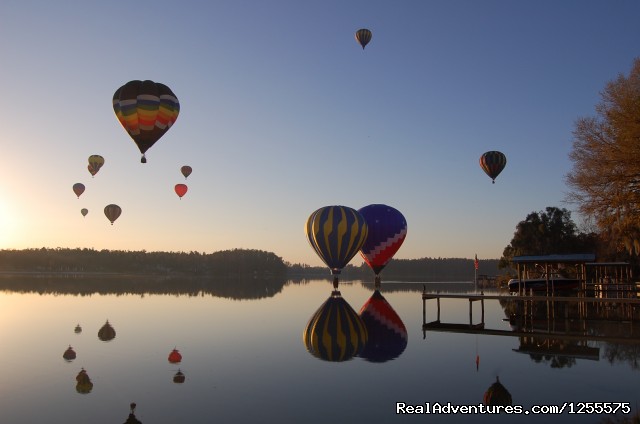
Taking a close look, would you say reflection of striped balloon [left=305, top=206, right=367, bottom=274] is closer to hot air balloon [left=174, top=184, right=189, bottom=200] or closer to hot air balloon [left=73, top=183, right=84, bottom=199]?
hot air balloon [left=174, top=184, right=189, bottom=200]

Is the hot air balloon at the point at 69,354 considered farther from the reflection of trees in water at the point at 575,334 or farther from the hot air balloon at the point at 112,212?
the hot air balloon at the point at 112,212

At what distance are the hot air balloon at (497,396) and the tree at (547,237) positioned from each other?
6084 cm

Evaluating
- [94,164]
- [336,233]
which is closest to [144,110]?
[336,233]

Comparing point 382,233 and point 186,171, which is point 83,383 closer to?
point 382,233

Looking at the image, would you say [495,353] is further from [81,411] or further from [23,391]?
[23,391]

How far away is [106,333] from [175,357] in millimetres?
8458

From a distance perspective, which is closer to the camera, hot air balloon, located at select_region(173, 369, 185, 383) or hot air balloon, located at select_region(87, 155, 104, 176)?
hot air balloon, located at select_region(173, 369, 185, 383)

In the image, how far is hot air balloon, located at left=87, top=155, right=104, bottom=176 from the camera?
54812 millimetres

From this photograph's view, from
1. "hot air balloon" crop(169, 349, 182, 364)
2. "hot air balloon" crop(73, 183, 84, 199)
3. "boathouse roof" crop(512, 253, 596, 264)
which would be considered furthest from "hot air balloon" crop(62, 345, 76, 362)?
"hot air balloon" crop(73, 183, 84, 199)

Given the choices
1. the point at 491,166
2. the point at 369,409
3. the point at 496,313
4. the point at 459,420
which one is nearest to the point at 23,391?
the point at 369,409

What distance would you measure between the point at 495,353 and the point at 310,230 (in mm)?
27436

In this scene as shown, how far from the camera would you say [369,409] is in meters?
13.3

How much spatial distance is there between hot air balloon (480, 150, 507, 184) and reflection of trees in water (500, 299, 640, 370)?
15.4 metres

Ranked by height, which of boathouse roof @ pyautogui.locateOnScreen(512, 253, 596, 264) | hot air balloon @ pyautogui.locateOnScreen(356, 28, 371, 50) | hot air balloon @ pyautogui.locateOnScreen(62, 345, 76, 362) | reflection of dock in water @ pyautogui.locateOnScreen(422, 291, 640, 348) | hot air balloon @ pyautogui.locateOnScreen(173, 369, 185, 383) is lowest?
hot air balloon @ pyautogui.locateOnScreen(62, 345, 76, 362)
